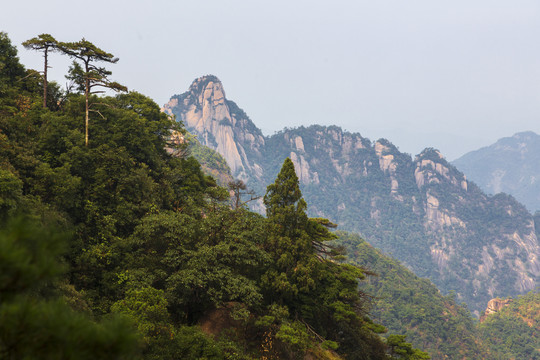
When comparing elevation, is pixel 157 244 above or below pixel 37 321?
above

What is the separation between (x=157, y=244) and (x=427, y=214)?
7331 inches

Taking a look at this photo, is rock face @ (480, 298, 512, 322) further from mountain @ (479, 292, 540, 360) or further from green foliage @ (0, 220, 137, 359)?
green foliage @ (0, 220, 137, 359)

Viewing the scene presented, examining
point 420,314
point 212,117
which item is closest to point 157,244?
point 420,314

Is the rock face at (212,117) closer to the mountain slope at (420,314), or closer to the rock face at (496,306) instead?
the mountain slope at (420,314)

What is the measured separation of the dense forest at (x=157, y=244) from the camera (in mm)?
12883

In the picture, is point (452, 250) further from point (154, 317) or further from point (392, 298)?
point (154, 317)

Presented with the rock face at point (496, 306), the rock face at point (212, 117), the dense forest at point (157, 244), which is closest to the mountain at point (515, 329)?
the rock face at point (496, 306)

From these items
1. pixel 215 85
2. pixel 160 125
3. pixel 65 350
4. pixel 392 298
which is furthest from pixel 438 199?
pixel 65 350

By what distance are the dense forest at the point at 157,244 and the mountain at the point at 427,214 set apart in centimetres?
12530

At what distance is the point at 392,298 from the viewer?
248ft

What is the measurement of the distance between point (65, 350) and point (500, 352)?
285 feet

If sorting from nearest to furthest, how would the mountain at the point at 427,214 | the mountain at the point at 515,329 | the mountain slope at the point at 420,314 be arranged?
1. the mountain slope at the point at 420,314
2. the mountain at the point at 515,329
3. the mountain at the point at 427,214

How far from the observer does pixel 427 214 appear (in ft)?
584

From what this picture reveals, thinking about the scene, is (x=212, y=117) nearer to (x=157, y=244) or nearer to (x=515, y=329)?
(x=515, y=329)
